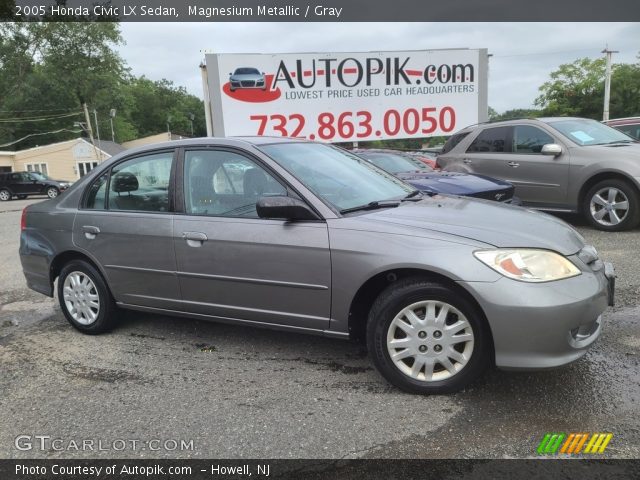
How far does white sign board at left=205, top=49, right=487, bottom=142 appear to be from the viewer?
1212cm

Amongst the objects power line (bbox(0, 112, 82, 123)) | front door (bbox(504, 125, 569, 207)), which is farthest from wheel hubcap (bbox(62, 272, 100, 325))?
power line (bbox(0, 112, 82, 123))

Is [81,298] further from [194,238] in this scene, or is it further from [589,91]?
[589,91]

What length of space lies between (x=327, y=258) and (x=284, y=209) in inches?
15.9

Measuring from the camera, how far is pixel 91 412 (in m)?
3.10

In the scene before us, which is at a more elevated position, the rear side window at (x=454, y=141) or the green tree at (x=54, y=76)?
the green tree at (x=54, y=76)

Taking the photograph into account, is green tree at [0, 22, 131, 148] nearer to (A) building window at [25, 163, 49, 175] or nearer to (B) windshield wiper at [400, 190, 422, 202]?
(A) building window at [25, 163, 49, 175]

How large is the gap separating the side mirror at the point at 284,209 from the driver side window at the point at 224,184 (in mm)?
221

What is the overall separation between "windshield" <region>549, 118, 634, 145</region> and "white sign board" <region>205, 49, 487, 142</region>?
5.19 m

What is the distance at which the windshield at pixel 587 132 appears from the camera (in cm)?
765

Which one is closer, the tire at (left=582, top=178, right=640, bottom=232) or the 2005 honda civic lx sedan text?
the 2005 honda civic lx sedan text

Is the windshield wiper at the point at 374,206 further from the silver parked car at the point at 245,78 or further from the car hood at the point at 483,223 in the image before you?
the silver parked car at the point at 245,78

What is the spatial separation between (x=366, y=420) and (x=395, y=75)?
11116mm

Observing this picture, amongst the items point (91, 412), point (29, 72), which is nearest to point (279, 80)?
point (91, 412)

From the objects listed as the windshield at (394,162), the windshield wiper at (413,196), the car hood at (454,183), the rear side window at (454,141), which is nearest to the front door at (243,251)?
the windshield wiper at (413,196)
